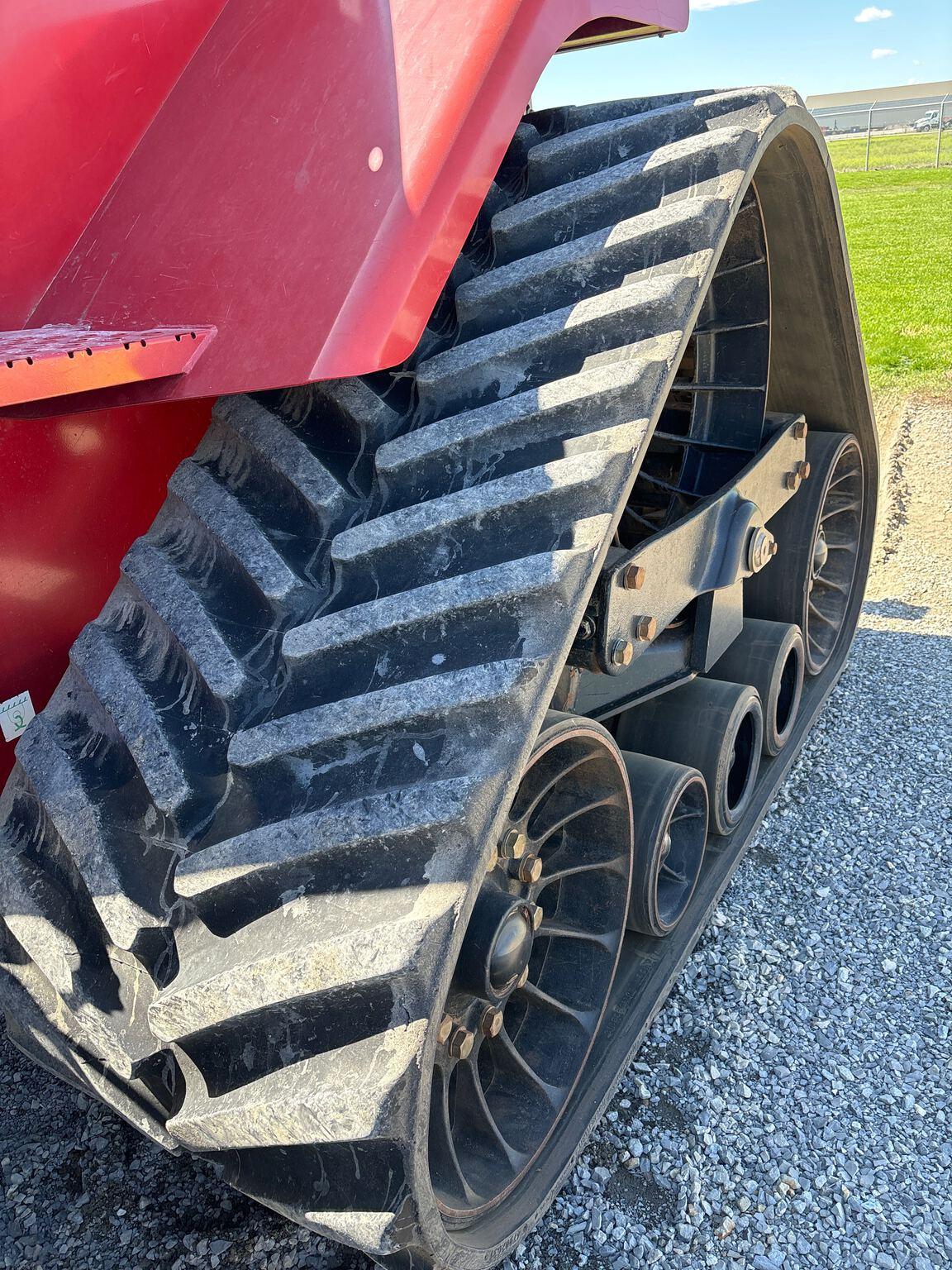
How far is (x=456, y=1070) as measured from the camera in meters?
1.81

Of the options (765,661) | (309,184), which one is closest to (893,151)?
(765,661)

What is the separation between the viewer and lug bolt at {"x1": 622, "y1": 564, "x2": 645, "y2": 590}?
1.87 metres

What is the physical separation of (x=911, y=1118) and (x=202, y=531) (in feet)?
5.90

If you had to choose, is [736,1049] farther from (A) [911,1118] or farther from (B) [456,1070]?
(B) [456,1070]

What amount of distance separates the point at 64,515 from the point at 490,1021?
1.09 metres

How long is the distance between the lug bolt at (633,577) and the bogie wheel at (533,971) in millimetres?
253

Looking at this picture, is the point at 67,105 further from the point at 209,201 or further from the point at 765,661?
the point at 765,661

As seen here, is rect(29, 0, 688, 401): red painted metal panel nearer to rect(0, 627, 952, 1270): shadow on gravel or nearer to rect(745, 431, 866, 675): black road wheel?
rect(0, 627, 952, 1270): shadow on gravel

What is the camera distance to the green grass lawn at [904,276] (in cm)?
784

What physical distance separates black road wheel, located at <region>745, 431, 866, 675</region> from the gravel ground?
0.67 m

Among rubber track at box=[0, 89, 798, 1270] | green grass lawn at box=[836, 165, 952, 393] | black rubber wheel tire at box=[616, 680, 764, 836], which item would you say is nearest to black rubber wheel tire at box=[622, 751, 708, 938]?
black rubber wheel tire at box=[616, 680, 764, 836]

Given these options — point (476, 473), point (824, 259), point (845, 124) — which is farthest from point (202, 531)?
point (845, 124)

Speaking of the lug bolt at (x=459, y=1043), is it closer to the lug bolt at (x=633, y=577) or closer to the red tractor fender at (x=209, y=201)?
the lug bolt at (x=633, y=577)

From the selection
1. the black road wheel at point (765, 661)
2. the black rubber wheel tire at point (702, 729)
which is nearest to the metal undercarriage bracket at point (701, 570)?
the black rubber wheel tire at point (702, 729)
